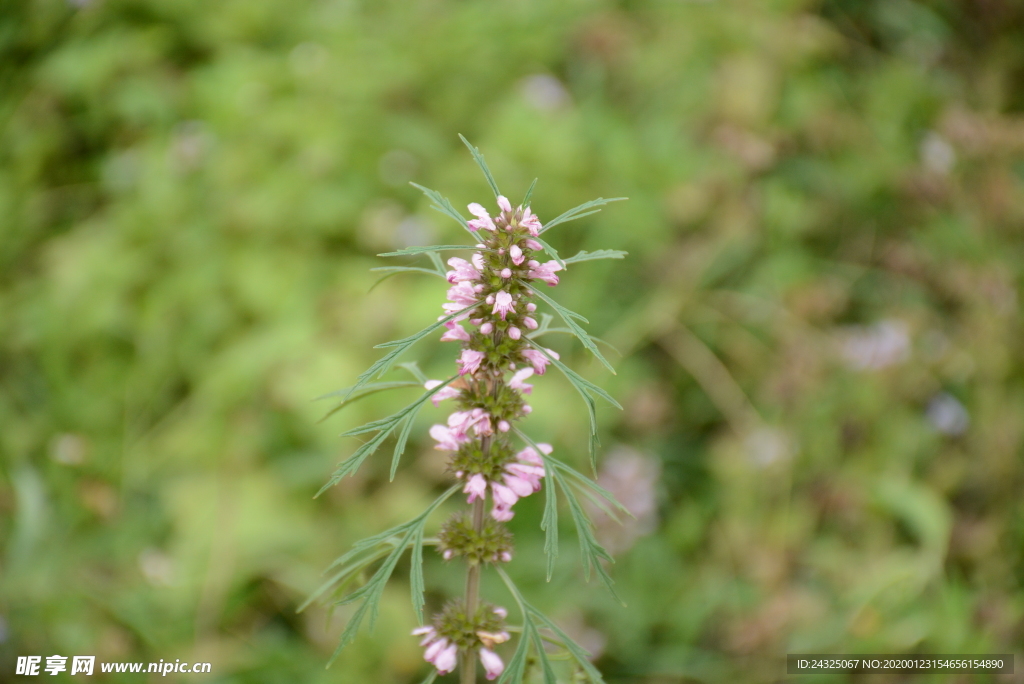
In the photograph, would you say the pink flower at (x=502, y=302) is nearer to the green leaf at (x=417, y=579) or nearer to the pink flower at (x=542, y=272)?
the pink flower at (x=542, y=272)

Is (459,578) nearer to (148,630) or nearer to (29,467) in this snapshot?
(148,630)

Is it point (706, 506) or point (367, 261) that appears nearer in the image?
point (706, 506)

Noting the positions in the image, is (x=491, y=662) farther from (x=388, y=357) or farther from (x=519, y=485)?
(x=388, y=357)

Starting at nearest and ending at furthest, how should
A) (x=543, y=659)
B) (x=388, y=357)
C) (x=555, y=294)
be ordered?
(x=388, y=357) < (x=543, y=659) < (x=555, y=294)

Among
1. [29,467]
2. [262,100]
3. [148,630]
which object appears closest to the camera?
[148,630]

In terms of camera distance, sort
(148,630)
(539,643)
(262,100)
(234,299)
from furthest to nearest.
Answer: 1. (262,100)
2. (234,299)
3. (148,630)
4. (539,643)

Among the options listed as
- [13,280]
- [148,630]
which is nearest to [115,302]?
[13,280]

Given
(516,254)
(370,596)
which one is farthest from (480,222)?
(370,596)

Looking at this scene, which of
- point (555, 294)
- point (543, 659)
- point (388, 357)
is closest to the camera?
point (388, 357)
